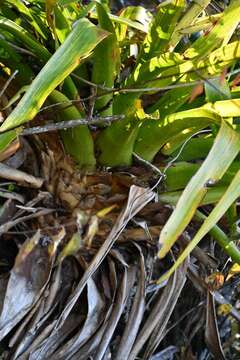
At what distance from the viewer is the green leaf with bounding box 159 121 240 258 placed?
665mm

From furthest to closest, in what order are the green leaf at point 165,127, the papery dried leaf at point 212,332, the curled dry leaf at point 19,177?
1. the papery dried leaf at point 212,332
2. the curled dry leaf at point 19,177
3. the green leaf at point 165,127

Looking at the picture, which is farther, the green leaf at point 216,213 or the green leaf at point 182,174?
the green leaf at point 182,174

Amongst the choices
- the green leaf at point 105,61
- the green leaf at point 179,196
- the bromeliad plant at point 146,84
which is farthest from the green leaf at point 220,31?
the green leaf at point 179,196

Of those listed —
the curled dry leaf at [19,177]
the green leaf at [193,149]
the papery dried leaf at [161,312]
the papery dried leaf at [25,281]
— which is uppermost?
the curled dry leaf at [19,177]

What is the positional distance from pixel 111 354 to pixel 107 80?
1.47 feet

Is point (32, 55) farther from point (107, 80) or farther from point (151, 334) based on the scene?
point (151, 334)

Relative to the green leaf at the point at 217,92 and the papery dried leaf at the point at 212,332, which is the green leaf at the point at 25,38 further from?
the papery dried leaf at the point at 212,332

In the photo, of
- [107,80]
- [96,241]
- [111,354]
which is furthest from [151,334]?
[107,80]

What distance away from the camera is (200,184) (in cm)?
69

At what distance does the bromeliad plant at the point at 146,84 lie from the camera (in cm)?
72

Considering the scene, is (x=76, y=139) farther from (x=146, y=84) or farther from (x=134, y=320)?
(x=134, y=320)

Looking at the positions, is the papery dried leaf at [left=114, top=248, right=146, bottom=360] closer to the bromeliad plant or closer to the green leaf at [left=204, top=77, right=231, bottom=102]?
the bromeliad plant

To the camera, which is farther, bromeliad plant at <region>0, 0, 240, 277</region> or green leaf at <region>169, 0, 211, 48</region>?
green leaf at <region>169, 0, 211, 48</region>

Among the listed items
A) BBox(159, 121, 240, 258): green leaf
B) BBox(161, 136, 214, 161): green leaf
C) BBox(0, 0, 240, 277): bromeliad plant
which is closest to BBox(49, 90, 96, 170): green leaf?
BBox(0, 0, 240, 277): bromeliad plant
